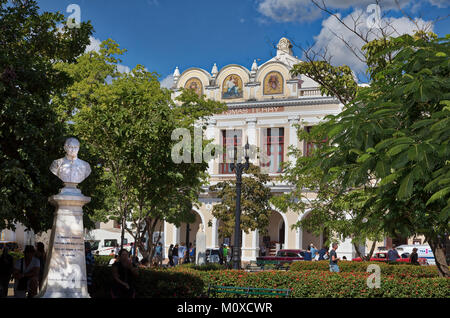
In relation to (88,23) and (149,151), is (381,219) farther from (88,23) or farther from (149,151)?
(149,151)

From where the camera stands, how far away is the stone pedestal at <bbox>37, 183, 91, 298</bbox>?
10461mm

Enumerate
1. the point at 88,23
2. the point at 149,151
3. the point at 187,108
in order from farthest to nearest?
1. the point at 187,108
2. the point at 149,151
3. the point at 88,23

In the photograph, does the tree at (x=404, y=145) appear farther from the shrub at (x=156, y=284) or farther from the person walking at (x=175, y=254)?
the person walking at (x=175, y=254)

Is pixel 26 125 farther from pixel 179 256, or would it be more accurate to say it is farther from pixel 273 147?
pixel 273 147

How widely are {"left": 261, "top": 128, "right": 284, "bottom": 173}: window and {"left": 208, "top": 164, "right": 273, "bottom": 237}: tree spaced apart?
5039 mm

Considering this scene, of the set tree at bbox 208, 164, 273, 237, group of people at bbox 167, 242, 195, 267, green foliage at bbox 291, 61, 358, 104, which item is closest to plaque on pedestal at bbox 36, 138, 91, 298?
green foliage at bbox 291, 61, 358, 104

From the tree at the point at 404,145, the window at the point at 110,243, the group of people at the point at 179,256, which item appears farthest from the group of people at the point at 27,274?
the window at the point at 110,243

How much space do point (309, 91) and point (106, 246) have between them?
20.0 meters

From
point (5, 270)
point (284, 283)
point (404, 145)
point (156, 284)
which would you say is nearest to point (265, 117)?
point (284, 283)

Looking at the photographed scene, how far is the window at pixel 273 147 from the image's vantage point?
154 ft

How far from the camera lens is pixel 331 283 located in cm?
1612

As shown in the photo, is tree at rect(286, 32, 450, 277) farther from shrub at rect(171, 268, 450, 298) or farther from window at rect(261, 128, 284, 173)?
window at rect(261, 128, 284, 173)
